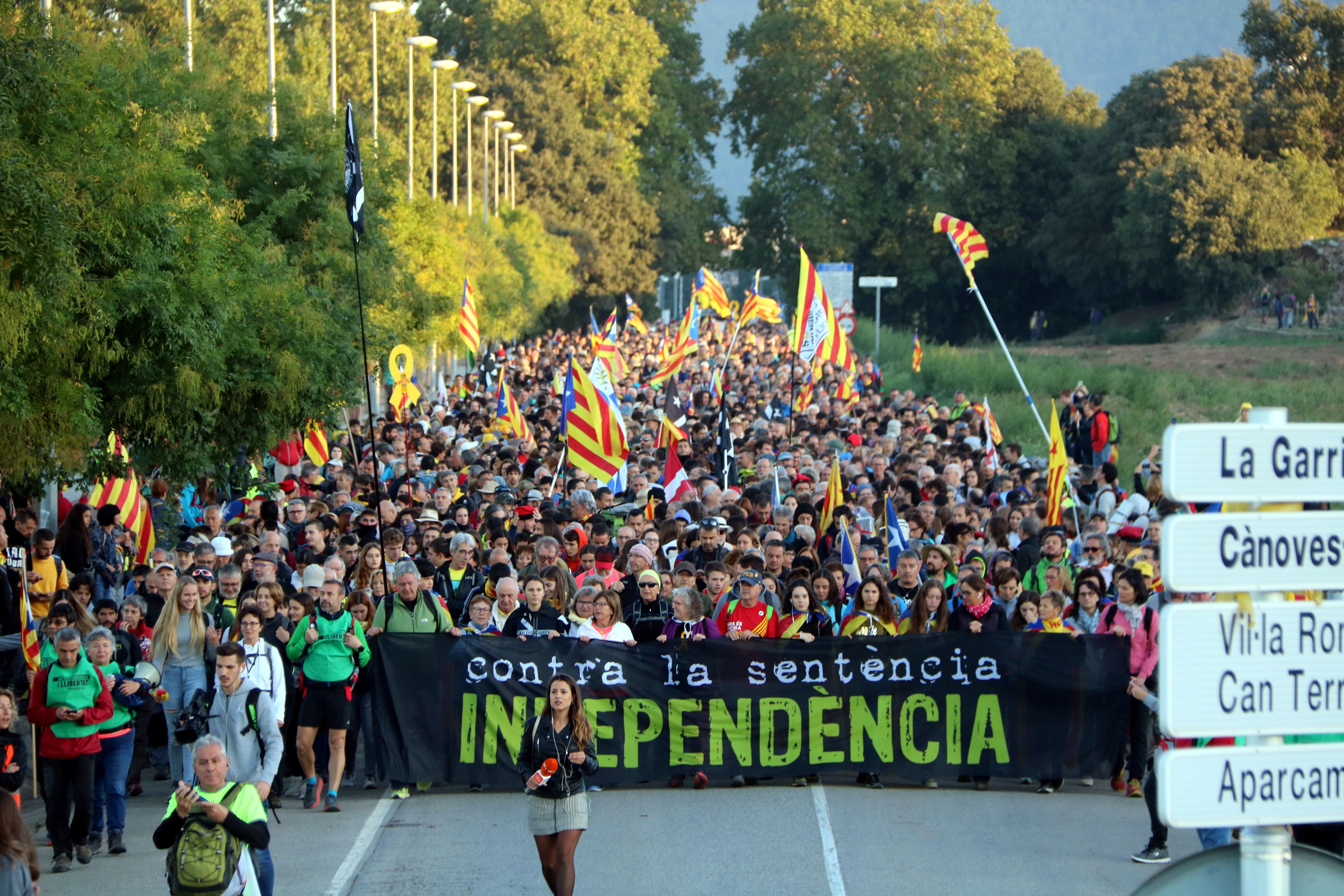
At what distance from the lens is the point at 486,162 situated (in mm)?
51844

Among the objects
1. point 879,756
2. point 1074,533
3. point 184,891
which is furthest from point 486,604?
point 1074,533

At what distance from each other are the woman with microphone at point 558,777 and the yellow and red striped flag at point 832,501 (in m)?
7.53

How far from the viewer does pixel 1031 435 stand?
36688 millimetres

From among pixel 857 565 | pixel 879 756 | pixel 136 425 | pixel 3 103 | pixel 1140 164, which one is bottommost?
pixel 879 756

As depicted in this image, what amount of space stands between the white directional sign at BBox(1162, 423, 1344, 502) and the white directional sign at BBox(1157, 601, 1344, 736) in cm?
20

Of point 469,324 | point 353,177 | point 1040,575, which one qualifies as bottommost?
point 1040,575

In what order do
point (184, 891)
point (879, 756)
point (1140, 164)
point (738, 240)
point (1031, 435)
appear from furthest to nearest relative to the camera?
point (738, 240) → point (1140, 164) → point (1031, 435) → point (879, 756) → point (184, 891)

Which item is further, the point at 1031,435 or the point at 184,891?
the point at 1031,435

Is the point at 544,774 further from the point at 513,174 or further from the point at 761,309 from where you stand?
the point at 513,174

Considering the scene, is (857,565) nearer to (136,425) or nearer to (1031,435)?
(136,425)

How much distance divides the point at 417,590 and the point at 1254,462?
319 inches

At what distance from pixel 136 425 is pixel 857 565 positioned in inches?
255

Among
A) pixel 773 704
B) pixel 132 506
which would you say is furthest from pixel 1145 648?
pixel 132 506

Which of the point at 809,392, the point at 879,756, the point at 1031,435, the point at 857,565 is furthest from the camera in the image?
the point at 1031,435
